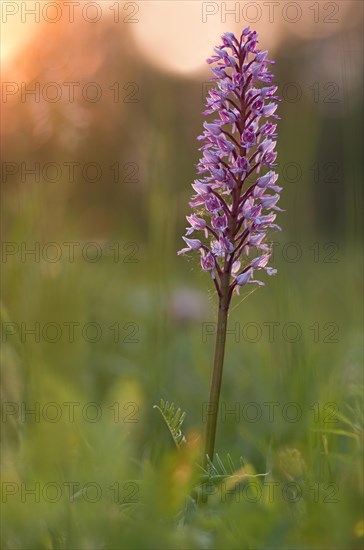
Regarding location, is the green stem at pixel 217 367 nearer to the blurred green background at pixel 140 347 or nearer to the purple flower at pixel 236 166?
the purple flower at pixel 236 166

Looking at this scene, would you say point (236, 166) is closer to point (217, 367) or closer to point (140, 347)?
point (217, 367)

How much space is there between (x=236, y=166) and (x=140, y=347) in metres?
3.13

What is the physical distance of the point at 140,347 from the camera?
471cm

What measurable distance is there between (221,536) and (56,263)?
5.22ft

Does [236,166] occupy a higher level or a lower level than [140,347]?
higher

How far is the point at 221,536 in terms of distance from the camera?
1036 millimetres

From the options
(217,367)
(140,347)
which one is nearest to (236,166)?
(217,367)

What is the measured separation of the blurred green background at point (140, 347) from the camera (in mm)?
1020

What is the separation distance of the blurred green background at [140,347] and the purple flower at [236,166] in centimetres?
20

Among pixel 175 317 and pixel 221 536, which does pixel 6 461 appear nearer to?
pixel 221 536

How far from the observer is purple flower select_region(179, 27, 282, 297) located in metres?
1.68

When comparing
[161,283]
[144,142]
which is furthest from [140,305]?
[161,283]

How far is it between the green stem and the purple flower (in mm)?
12

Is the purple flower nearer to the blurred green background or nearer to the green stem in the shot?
the green stem
